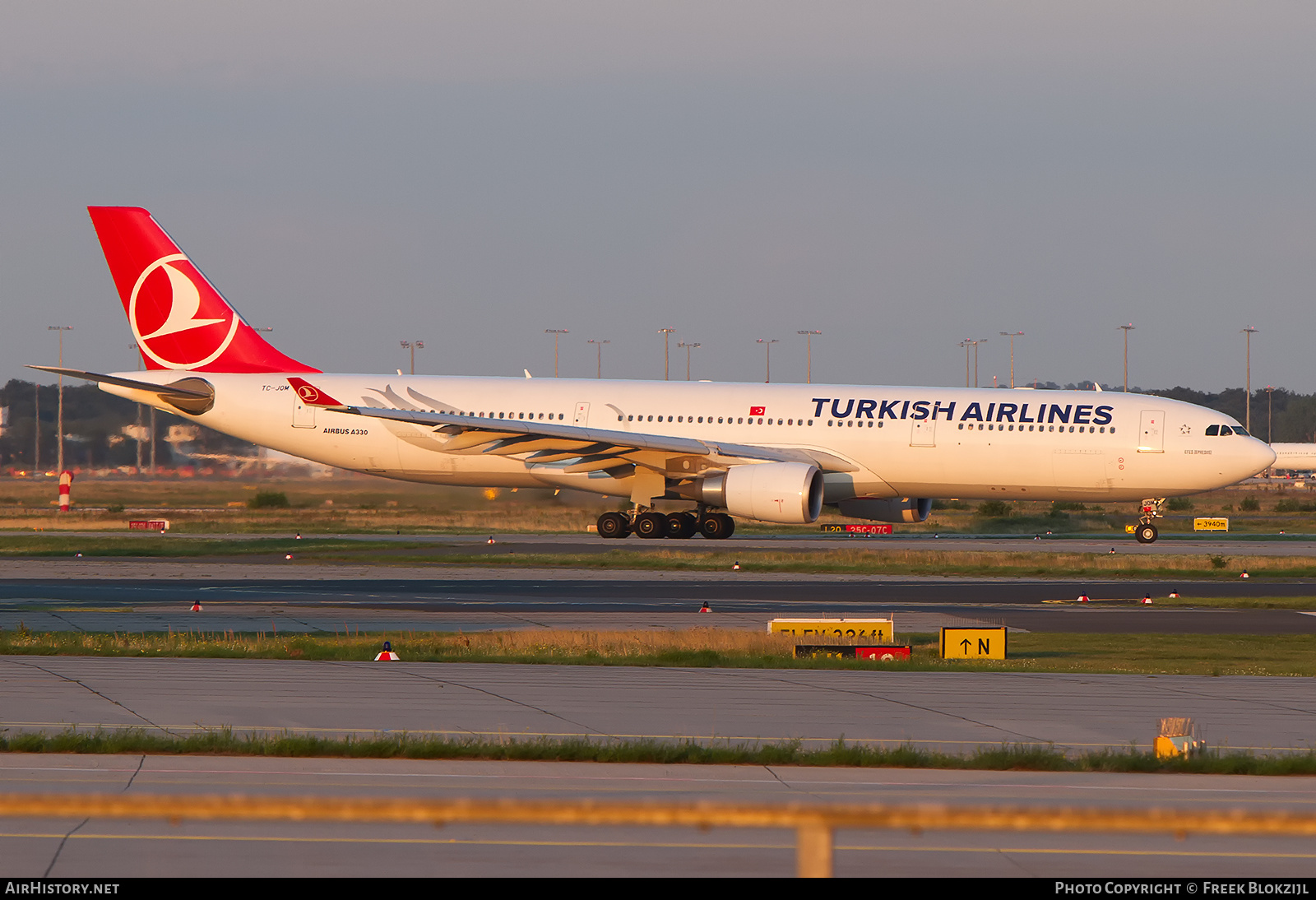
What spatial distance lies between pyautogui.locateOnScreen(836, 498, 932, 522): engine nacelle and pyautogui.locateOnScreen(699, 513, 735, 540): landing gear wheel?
3452 millimetres

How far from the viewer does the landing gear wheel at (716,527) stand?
43.0 meters

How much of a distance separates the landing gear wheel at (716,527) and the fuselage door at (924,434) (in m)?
6.17

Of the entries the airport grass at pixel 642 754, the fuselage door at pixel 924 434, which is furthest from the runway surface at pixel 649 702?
the fuselage door at pixel 924 434

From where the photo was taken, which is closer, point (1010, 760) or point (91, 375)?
point (1010, 760)

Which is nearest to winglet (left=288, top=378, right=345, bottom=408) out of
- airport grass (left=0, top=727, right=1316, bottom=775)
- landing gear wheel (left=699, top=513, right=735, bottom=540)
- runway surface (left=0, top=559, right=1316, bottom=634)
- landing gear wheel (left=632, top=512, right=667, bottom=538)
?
runway surface (left=0, top=559, right=1316, bottom=634)

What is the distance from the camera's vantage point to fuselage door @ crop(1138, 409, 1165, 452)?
1581 inches

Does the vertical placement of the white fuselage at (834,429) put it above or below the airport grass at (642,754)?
above

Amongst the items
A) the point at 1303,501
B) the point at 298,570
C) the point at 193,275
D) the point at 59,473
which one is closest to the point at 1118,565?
the point at 298,570

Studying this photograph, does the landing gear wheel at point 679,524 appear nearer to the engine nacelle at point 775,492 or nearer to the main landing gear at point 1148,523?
the engine nacelle at point 775,492

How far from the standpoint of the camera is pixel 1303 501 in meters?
85.8

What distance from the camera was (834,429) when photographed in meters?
41.3

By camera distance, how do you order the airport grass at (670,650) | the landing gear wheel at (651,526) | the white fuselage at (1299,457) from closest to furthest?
the airport grass at (670,650)
the landing gear wheel at (651,526)
the white fuselage at (1299,457)
